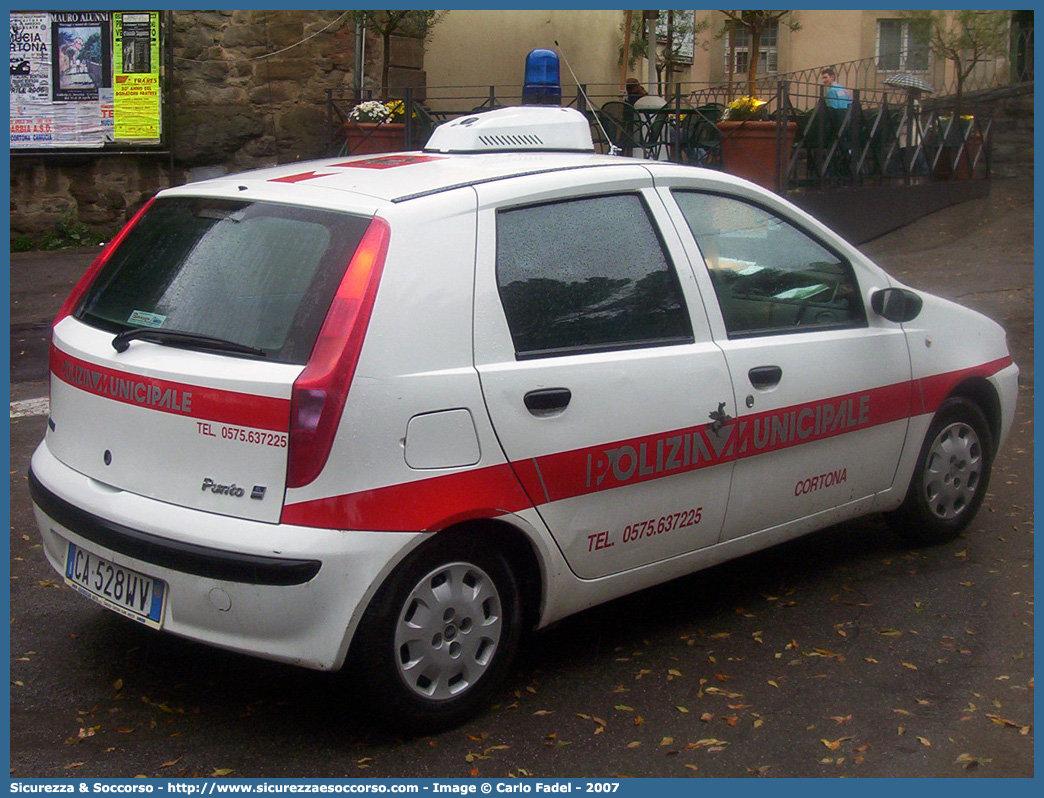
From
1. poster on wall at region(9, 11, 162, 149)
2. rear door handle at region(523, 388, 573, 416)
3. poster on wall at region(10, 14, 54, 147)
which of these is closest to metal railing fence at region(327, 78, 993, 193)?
poster on wall at region(9, 11, 162, 149)

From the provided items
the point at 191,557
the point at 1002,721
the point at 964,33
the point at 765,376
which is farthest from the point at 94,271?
the point at 964,33

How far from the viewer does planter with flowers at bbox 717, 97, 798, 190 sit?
547 inches

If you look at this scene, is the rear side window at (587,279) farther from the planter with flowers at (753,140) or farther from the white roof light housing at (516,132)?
the planter with flowers at (753,140)

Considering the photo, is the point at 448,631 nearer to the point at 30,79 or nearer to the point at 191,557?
the point at 191,557

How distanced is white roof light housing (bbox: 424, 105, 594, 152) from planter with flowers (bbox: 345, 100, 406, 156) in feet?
33.3

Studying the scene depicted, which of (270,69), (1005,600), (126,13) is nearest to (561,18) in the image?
(270,69)

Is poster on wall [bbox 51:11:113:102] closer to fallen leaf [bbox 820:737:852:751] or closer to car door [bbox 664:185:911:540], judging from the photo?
car door [bbox 664:185:911:540]

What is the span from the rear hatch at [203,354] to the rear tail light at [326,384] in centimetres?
3

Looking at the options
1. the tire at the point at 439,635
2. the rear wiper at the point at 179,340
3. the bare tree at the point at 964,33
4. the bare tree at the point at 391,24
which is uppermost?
the bare tree at the point at 964,33

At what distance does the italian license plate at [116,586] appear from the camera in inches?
134

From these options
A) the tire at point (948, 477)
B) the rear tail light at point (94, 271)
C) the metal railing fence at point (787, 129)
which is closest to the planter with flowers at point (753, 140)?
the metal railing fence at point (787, 129)

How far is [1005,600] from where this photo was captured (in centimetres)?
473

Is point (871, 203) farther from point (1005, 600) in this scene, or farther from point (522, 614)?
point (522, 614)

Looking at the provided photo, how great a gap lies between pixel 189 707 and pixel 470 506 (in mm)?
1166
